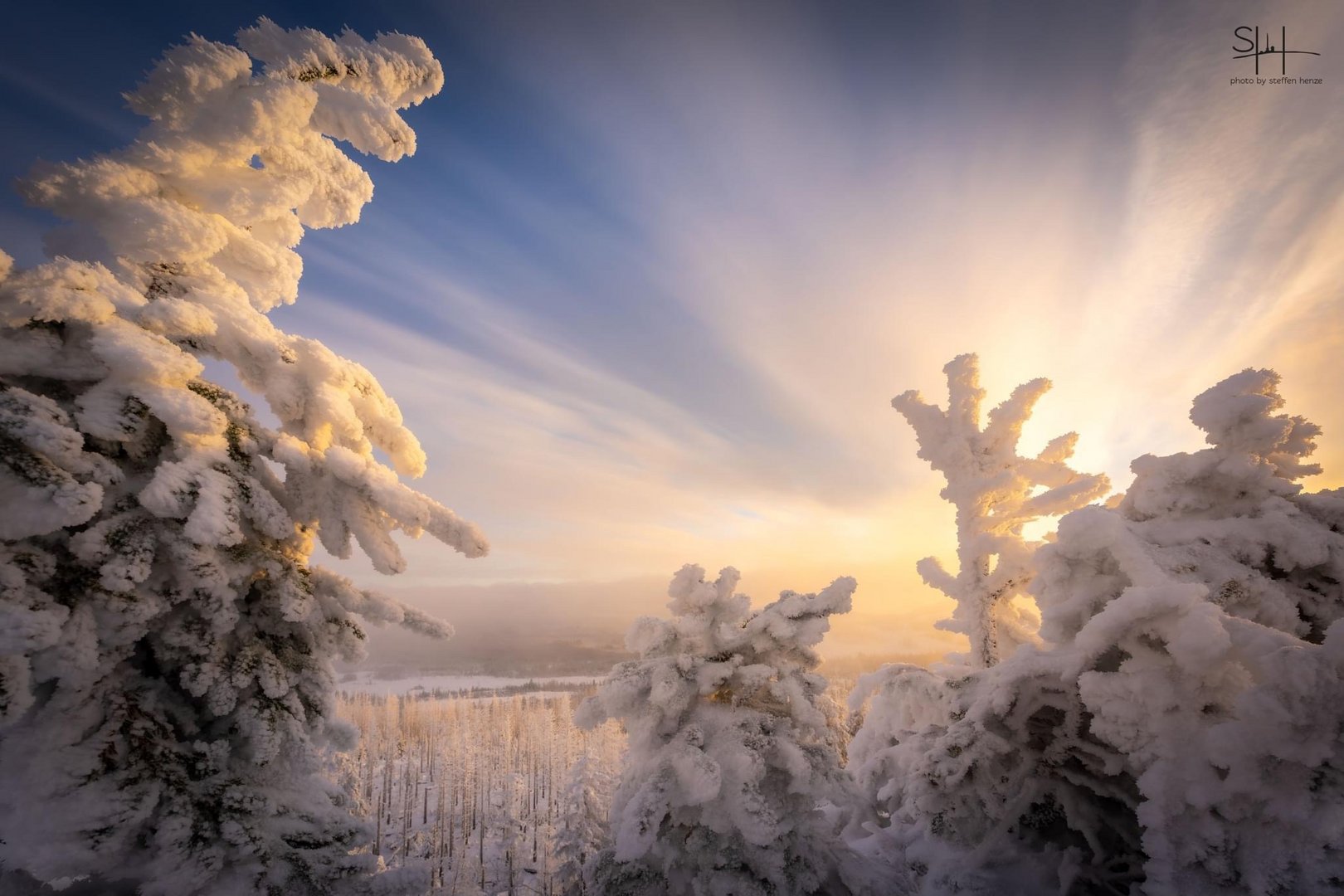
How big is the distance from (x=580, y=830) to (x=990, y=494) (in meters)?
25.4

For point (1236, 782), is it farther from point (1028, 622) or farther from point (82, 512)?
point (82, 512)

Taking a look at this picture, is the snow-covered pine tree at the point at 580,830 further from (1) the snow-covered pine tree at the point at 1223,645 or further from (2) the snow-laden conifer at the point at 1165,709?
(1) the snow-covered pine tree at the point at 1223,645

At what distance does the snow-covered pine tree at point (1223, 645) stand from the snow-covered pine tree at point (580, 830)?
229 inches

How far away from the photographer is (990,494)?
11.1 m

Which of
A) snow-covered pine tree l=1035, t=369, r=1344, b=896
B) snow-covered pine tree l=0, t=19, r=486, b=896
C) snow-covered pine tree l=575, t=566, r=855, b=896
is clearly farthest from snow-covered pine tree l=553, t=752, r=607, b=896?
snow-covered pine tree l=1035, t=369, r=1344, b=896

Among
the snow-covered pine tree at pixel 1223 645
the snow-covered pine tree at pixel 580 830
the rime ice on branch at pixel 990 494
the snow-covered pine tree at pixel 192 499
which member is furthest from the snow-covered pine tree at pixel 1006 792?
the snow-covered pine tree at pixel 192 499

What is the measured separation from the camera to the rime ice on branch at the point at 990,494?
10555mm

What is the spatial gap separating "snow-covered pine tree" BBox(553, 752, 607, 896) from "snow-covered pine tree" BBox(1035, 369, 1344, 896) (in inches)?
229

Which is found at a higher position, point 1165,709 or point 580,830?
point 1165,709

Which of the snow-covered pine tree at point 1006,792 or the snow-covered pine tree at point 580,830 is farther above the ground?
the snow-covered pine tree at point 1006,792

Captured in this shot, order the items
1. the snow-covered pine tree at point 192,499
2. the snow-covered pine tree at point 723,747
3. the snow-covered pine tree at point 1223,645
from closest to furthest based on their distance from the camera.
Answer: the snow-covered pine tree at point 192,499 → the snow-covered pine tree at point 1223,645 → the snow-covered pine tree at point 723,747

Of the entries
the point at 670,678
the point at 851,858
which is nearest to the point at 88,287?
the point at 670,678

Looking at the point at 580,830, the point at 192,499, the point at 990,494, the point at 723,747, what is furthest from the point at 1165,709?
the point at 580,830

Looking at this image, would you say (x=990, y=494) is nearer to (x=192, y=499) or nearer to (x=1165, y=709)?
(x=1165, y=709)
